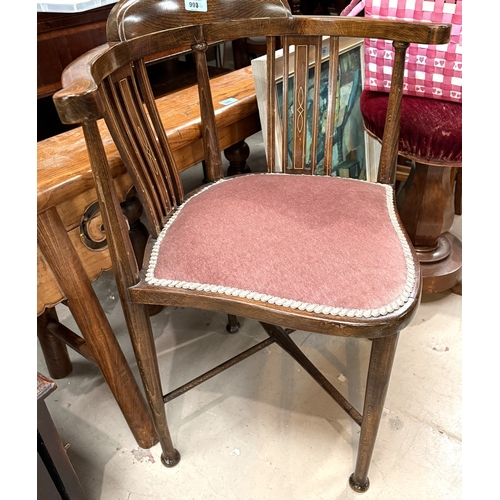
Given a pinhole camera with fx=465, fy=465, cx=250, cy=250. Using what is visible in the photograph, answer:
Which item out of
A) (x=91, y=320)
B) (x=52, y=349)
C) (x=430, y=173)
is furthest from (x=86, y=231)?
(x=430, y=173)

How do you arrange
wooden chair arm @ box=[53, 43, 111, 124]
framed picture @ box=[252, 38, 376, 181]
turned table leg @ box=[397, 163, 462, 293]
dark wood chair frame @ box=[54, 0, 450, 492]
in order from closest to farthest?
1. wooden chair arm @ box=[53, 43, 111, 124]
2. dark wood chair frame @ box=[54, 0, 450, 492]
3. turned table leg @ box=[397, 163, 462, 293]
4. framed picture @ box=[252, 38, 376, 181]

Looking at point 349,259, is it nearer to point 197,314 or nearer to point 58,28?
point 197,314

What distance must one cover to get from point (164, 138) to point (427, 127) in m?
0.61

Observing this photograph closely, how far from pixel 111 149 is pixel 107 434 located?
70 centimetres

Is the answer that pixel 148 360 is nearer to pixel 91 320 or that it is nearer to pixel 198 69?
pixel 91 320

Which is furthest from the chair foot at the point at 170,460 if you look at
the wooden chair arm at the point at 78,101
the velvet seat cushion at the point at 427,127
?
the velvet seat cushion at the point at 427,127

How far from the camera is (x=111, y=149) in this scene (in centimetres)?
95

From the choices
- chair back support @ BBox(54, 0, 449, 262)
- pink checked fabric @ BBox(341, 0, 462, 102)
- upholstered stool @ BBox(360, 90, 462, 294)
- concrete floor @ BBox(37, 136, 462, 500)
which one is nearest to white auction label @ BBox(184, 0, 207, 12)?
chair back support @ BBox(54, 0, 449, 262)

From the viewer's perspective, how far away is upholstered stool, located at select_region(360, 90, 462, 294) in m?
1.09

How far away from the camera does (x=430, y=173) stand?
129 centimetres

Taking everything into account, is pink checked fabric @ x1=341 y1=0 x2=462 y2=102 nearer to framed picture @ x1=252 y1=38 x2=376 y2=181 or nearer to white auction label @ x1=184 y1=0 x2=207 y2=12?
framed picture @ x1=252 y1=38 x2=376 y2=181

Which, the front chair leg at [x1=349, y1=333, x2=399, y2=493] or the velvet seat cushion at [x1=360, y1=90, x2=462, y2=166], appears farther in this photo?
the velvet seat cushion at [x1=360, y1=90, x2=462, y2=166]

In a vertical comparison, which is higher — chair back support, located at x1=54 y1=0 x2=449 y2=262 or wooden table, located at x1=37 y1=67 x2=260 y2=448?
chair back support, located at x1=54 y1=0 x2=449 y2=262
